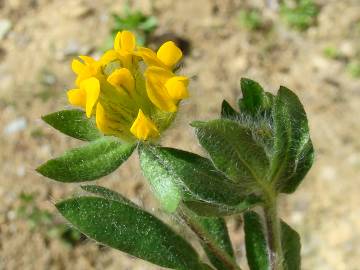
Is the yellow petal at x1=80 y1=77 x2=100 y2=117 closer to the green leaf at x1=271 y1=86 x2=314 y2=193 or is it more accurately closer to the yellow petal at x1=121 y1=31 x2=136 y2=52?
the yellow petal at x1=121 y1=31 x2=136 y2=52

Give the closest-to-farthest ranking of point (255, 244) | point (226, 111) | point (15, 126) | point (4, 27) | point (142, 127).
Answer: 1. point (142, 127)
2. point (226, 111)
3. point (255, 244)
4. point (15, 126)
5. point (4, 27)

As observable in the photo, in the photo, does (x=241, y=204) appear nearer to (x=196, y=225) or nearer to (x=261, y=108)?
(x=196, y=225)

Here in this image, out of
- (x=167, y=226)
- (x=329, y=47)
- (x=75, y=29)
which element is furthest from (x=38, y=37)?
(x=167, y=226)

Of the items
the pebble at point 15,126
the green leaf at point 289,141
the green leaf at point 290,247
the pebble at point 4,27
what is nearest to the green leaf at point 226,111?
the green leaf at point 289,141

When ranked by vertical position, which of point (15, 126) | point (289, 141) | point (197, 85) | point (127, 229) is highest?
point (197, 85)

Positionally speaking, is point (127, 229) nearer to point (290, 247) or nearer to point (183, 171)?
point (183, 171)

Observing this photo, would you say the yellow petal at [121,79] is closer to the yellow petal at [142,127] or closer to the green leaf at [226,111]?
the yellow petal at [142,127]

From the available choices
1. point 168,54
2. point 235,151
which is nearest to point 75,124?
point 168,54
